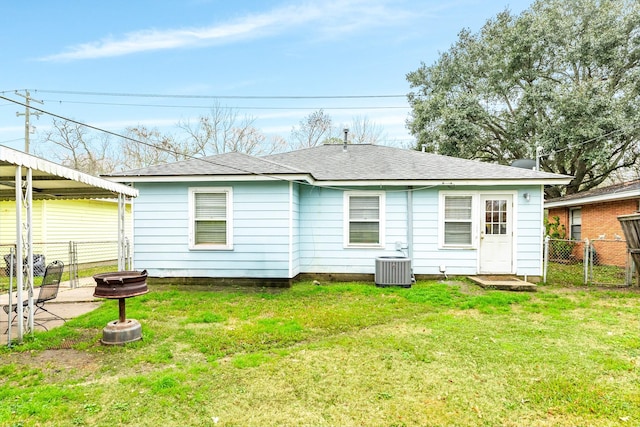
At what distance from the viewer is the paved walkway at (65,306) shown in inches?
210

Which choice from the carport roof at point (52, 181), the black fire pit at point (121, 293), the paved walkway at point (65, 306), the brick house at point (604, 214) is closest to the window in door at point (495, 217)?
the brick house at point (604, 214)

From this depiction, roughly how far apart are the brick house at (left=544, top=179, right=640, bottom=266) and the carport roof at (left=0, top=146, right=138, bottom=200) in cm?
1244

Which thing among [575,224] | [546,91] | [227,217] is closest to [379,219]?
[227,217]

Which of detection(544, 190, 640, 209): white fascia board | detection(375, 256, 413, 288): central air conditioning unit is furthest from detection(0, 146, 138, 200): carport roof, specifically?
detection(544, 190, 640, 209): white fascia board

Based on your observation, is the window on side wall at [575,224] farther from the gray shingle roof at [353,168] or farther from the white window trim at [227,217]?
the white window trim at [227,217]

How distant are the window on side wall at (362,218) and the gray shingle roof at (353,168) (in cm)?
53

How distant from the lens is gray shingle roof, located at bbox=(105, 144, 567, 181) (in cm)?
806

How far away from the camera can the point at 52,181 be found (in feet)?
18.9

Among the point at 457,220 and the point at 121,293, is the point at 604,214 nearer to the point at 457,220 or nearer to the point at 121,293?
the point at 457,220

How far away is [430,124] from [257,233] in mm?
13420

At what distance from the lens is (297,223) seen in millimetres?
8602

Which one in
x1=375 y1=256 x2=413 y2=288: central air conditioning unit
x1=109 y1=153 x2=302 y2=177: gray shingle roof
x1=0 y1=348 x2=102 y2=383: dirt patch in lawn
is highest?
x1=109 y1=153 x2=302 y2=177: gray shingle roof

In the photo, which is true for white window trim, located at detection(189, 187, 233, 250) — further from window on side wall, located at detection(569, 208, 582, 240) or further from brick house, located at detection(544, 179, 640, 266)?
window on side wall, located at detection(569, 208, 582, 240)

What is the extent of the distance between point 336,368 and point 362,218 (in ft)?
17.7
